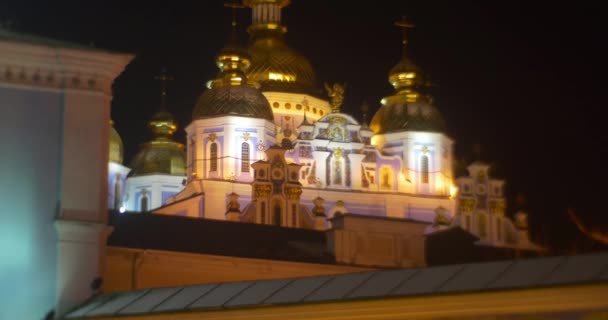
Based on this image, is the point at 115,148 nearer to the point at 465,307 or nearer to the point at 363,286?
the point at 363,286

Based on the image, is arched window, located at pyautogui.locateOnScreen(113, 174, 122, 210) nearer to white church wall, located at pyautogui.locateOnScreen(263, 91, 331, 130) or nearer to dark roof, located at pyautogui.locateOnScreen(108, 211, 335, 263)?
white church wall, located at pyautogui.locateOnScreen(263, 91, 331, 130)

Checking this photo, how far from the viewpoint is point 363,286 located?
515 inches

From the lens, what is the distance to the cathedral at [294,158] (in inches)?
1912

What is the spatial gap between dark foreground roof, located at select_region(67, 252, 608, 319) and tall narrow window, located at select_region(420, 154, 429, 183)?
37.4 meters

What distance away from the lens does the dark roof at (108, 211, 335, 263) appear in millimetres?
28484

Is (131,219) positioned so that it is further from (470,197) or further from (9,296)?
(470,197)

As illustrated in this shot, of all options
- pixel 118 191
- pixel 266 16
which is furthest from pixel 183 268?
pixel 266 16

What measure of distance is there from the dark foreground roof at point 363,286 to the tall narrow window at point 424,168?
37409 mm

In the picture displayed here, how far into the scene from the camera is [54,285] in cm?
1565

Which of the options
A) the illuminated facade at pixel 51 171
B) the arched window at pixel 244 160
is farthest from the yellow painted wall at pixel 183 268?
the arched window at pixel 244 160

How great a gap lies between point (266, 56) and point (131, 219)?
24619mm

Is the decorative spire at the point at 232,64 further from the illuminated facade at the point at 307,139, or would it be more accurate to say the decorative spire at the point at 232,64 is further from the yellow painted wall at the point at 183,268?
the yellow painted wall at the point at 183,268

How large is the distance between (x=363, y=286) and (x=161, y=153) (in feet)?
142

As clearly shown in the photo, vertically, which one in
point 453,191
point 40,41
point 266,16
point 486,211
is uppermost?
point 266,16
